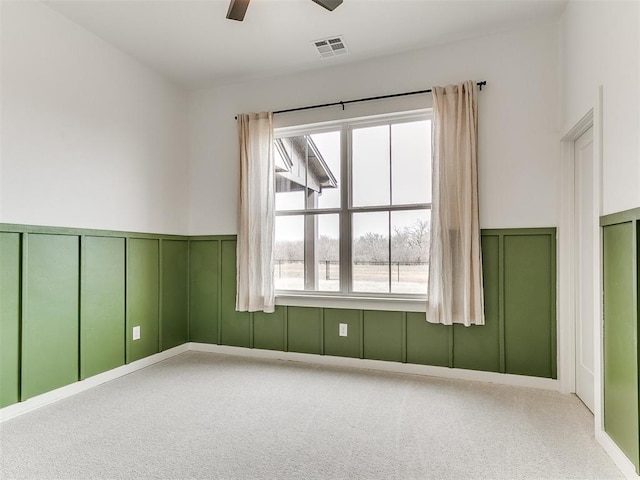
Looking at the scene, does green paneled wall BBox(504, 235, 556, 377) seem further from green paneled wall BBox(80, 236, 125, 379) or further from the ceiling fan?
green paneled wall BBox(80, 236, 125, 379)

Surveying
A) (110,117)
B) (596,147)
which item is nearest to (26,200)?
(110,117)

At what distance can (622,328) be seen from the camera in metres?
1.88

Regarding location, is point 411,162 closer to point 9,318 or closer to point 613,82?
point 613,82

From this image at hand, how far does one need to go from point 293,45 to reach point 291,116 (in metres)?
0.65

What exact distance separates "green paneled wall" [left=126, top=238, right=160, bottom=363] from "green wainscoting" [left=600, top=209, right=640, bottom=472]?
3.49 m

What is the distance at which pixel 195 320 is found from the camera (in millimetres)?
4020

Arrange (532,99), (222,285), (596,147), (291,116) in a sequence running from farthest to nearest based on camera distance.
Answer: (222,285) < (291,116) < (532,99) < (596,147)

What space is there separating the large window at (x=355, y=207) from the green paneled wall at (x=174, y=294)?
3.41ft

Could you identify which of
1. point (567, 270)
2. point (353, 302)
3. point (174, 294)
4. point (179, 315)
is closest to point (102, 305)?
point (174, 294)

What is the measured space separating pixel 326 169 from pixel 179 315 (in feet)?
7.07

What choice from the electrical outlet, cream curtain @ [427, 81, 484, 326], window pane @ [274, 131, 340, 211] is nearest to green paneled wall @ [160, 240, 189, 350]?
window pane @ [274, 131, 340, 211]

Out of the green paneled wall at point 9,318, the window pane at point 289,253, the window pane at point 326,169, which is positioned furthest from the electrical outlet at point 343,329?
the green paneled wall at point 9,318

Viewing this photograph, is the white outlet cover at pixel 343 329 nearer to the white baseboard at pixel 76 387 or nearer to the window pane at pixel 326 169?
the window pane at pixel 326 169

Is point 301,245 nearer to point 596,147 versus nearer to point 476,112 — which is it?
point 476,112
